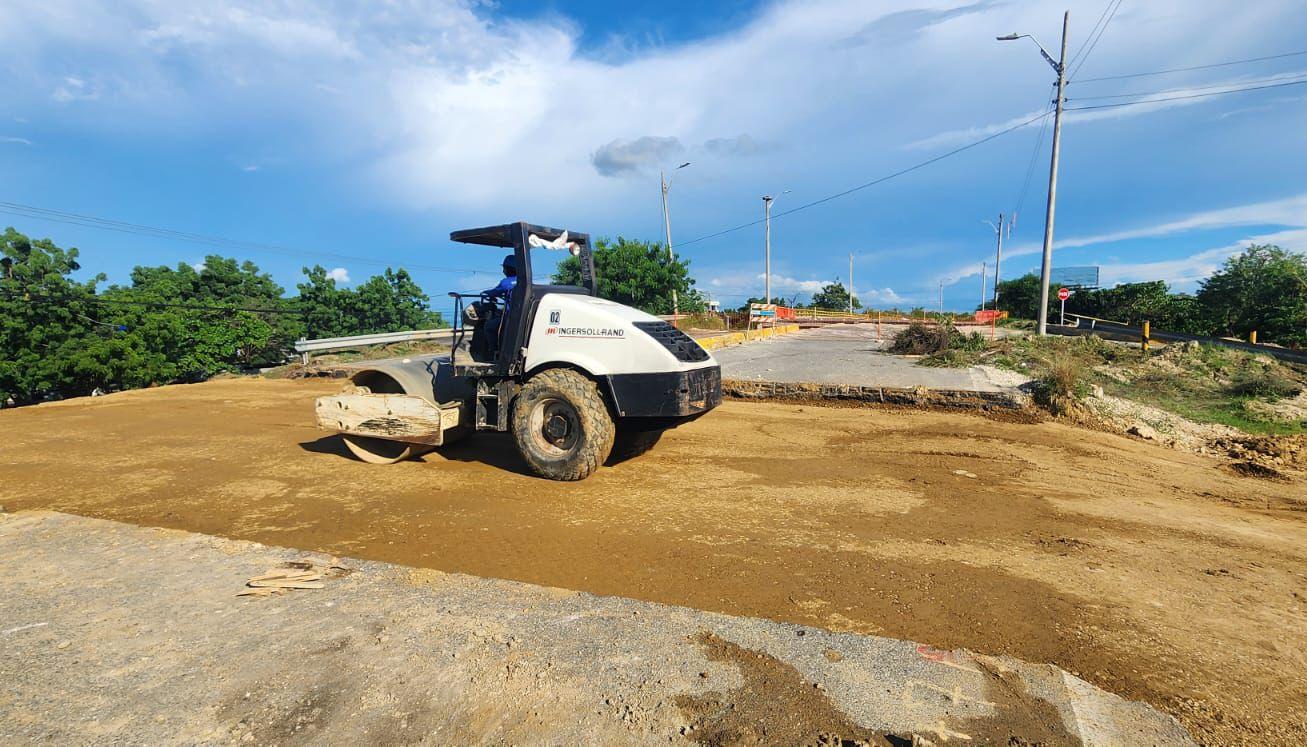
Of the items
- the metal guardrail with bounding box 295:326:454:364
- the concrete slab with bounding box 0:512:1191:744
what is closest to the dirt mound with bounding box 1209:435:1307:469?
the concrete slab with bounding box 0:512:1191:744

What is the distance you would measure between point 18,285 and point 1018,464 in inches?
1282

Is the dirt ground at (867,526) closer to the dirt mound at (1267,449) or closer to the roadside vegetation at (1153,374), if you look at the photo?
the dirt mound at (1267,449)

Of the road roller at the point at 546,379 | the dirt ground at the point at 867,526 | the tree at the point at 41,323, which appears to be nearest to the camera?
the dirt ground at the point at 867,526

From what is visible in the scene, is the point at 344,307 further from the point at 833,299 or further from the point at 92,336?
the point at 833,299

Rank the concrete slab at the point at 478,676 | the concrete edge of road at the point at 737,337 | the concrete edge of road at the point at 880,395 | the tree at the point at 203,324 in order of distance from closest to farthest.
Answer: the concrete slab at the point at 478,676
the concrete edge of road at the point at 880,395
the concrete edge of road at the point at 737,337
the tree at the point at 203,324

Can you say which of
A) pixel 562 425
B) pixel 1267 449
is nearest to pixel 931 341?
pixel 1267 449

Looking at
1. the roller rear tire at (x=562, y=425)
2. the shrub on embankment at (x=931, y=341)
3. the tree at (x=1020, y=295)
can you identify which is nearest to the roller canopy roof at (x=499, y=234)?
the roller rear tire at (x=562, y=425)

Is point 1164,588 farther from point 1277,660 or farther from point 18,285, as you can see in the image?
point 18,285

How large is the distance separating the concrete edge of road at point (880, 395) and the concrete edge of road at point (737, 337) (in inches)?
206

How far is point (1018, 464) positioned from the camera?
7.58 meters

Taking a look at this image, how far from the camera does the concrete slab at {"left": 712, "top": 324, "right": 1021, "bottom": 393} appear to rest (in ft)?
40.1

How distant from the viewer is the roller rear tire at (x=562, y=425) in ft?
20.5

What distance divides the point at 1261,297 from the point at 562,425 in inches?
1590

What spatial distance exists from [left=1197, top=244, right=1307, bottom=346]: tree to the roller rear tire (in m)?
33.4
